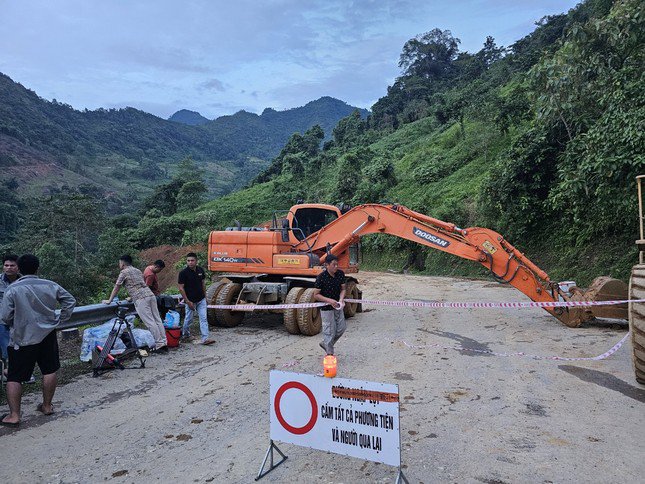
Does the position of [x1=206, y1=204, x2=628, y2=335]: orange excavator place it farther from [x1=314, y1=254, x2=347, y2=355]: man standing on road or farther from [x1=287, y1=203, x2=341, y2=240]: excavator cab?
[x1=314, y1=254, x2=347, y2=355]: man standing on road

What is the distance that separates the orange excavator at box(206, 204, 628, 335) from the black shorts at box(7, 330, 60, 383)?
4.30 metres

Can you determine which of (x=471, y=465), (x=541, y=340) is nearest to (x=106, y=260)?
(x=541, y=340)

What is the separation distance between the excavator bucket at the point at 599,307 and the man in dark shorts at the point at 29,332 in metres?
8.52

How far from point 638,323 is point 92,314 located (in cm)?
765

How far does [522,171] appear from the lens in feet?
57.9

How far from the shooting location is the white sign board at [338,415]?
10.3 ft

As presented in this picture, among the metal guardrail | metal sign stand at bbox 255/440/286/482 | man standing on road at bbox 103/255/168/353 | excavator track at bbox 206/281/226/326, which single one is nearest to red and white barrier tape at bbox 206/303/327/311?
excavator track at bbox 206/281/226/326

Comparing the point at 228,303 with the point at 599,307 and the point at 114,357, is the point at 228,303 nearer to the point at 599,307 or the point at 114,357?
the point at 114,357

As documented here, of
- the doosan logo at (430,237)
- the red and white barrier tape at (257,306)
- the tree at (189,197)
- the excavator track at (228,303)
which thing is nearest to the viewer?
the red and white barrier tape at (257,306)

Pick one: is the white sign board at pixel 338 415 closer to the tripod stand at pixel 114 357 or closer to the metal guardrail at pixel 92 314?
the tripod stand at pixel 114 357

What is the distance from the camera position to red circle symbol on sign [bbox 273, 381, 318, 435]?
3.50m

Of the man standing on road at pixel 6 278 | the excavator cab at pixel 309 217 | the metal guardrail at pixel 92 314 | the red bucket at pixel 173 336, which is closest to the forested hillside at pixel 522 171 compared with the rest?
the excavator cab at pixel 309 217

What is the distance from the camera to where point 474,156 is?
101ft

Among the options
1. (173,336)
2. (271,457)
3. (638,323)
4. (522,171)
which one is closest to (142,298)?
(173,336)
